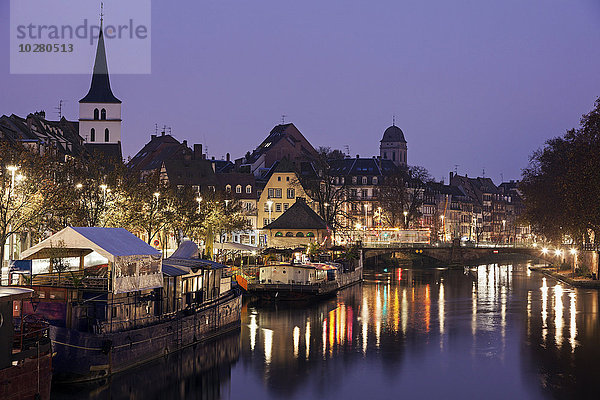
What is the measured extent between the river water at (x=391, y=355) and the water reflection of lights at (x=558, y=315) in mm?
91

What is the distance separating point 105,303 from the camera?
36.9 m

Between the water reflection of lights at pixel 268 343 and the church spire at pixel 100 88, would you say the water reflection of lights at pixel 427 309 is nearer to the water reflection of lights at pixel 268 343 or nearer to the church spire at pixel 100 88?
the water reflection of lights at pixel 268 343

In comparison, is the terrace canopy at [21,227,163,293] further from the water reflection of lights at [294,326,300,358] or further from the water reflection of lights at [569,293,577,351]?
the water reflection of lights at [569,293,577,351]

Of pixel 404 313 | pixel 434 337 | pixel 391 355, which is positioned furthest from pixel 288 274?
pixel 391 355

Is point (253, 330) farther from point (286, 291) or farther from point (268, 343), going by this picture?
point (286, 291)

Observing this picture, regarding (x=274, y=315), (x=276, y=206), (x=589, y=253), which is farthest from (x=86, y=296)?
(x=276, y=206)

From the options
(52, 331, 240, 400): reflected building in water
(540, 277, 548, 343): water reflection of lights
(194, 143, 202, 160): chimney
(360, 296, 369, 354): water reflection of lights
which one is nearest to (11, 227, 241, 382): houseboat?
(52, 331, 240, 400): reflected building in water

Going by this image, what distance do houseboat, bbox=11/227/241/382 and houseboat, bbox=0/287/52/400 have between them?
3609 millimetres

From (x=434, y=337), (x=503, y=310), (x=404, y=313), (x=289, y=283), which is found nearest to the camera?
(x=434, y=337)

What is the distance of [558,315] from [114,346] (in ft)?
120

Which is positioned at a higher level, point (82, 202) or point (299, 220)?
point (82, 202)

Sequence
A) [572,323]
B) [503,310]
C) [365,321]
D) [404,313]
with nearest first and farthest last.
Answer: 1. [572,323]
2. [365,321]
3. [404,313]
4. [503,310]

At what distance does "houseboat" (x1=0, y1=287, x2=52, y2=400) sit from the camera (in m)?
27.5

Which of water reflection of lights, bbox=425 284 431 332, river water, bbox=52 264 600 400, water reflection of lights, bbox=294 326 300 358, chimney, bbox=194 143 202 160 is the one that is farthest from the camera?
chimney, bbox=194 143 202 160
